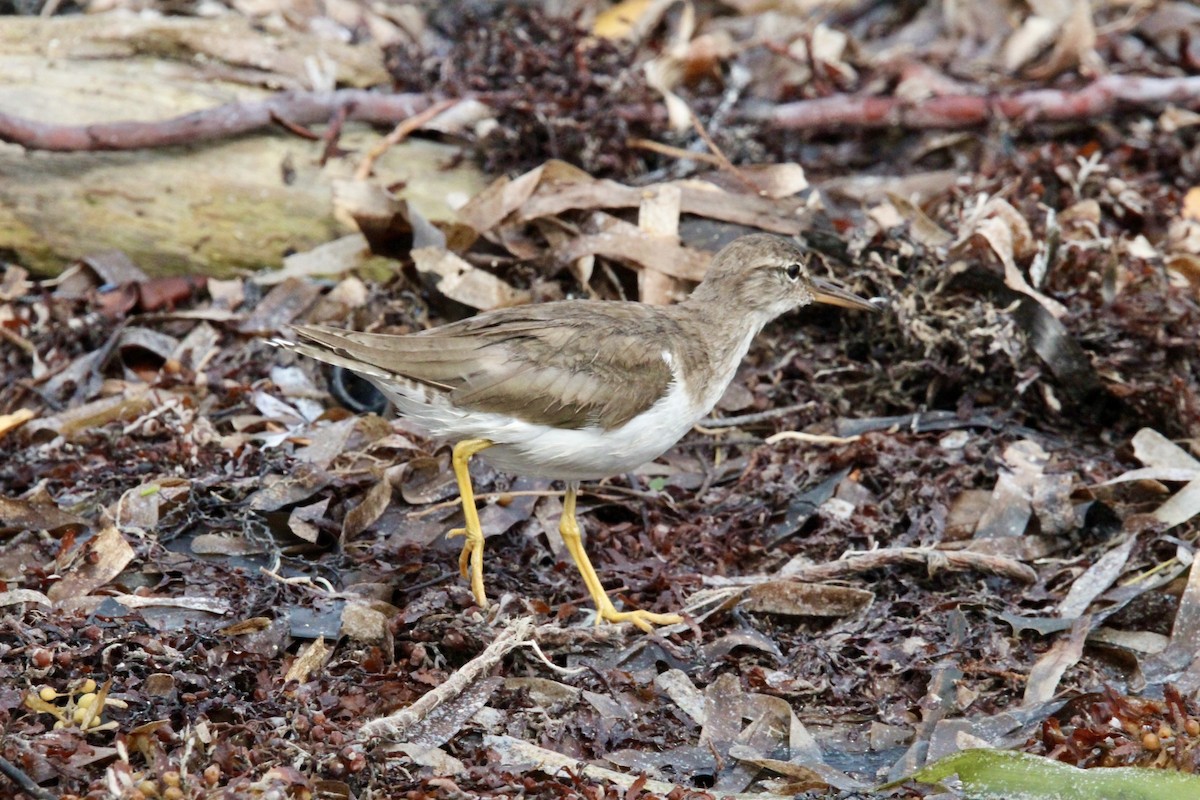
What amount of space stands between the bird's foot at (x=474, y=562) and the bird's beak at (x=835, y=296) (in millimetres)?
2025

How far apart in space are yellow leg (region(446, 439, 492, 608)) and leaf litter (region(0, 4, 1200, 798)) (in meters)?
0.11

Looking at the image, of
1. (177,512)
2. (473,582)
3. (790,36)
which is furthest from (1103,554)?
(790,36)

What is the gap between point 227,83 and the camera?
809 centimetres

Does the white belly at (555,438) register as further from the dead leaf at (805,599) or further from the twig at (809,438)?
the twig at (809,438)

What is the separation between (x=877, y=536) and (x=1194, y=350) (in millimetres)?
1921

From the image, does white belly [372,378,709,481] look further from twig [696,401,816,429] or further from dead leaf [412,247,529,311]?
dead leaf [412,247,529,311]

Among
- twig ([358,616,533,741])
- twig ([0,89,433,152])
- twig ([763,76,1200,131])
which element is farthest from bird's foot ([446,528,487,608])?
twig ([763,76,1200,131])

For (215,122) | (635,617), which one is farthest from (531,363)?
(215,122)

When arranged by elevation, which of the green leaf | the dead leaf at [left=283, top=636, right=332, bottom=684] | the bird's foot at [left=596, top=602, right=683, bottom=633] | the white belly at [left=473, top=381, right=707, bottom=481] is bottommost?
the bird's foot at [left=596, top=602, right=683, bottom=633]

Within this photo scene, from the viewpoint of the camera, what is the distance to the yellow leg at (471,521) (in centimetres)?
535

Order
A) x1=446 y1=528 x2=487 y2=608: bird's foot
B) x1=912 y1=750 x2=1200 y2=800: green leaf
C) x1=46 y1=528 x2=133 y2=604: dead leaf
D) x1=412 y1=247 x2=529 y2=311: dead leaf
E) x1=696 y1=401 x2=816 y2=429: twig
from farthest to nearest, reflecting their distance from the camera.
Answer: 1. x1=412 y1=247 x2=529 y2=311: dead leaf
2. x1=696 y1=401 x2=816 y2=429: twig
3. x1=446 y1=528 x2=487 y2=608: bird's foot
4. x1=46 y1=528 x2=133 y2=604: dead leaf
5. x1=912 y1=750 x2=1200 y2=800: green leaf

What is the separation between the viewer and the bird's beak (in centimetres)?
642

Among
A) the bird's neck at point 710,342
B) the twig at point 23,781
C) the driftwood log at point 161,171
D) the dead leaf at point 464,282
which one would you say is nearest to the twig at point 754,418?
the bird's neck at point 710,342

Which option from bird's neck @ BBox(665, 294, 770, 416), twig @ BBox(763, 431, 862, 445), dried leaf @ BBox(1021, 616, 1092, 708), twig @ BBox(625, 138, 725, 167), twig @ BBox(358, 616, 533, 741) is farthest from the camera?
twig @ BBox(625, 138, 725, 167)
